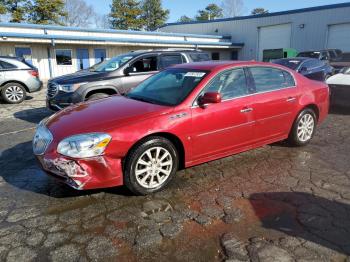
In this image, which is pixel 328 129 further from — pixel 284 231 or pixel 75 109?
pixel 75 109

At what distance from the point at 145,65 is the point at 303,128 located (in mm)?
4441

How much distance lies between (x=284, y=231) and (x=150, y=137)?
1.78 metres

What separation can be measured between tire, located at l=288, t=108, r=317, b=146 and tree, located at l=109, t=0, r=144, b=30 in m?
44.6

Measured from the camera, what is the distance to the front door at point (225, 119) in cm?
422

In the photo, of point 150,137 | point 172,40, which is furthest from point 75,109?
point 172,40

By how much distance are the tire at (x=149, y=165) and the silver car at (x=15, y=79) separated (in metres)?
9.01

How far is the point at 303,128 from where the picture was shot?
564 centimetres

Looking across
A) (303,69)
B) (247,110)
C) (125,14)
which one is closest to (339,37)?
(303,69)

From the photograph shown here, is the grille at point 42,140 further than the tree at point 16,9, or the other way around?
the tree at point 16,9

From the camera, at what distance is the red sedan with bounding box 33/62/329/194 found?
360 centimetres

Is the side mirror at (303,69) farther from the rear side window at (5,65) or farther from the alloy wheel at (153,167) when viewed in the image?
the rear side window at (5,65)

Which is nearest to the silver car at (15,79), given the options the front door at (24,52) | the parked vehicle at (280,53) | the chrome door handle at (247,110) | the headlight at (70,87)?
the headlight at (70,87)

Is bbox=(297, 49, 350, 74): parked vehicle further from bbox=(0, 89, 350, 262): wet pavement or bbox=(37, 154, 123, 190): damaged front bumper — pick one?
bbox=(37, 154, 123, 190): damaged front bumper

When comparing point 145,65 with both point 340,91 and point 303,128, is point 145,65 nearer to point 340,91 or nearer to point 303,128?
point 303,128
